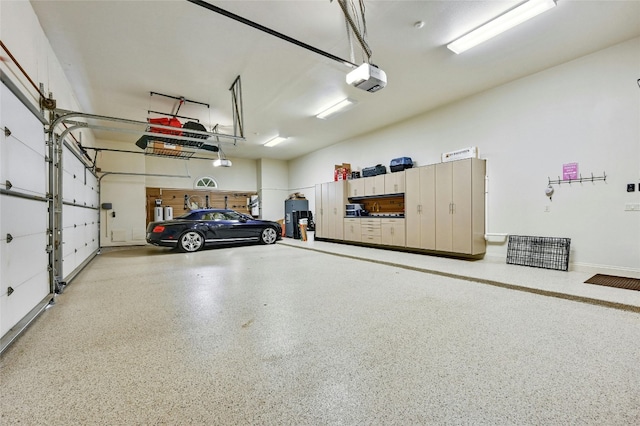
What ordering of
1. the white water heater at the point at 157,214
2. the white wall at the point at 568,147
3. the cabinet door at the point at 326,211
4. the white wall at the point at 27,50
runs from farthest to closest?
1. the white water heater at the point at 157,214
2. the cabinet door at the point at 326,211
3. the white wall at the point at 568,147
4. the white wall at the point at 27,50

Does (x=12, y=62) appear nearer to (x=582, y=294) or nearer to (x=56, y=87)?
(x=56, y=87)

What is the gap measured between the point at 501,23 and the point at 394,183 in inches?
152

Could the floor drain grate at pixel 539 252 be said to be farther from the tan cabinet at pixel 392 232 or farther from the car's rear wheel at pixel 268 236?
the car's rear wheel at pixel 268 236

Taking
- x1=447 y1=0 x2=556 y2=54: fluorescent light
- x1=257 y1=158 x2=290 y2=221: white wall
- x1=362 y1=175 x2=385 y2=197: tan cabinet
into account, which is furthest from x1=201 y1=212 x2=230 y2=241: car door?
x1=447 y1=0 x2=556 y2=54: fluorescent light

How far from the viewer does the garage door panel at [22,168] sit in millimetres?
2004

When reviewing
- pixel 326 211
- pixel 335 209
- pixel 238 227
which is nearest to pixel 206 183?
pixel 238 227

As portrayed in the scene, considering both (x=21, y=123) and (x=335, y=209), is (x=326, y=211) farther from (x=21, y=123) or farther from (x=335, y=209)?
(x=21, y=123)

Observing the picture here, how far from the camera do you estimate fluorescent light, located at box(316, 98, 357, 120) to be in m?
5.72

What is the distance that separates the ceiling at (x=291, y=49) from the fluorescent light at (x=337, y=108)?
7.1 inches

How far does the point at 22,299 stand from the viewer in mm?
2254

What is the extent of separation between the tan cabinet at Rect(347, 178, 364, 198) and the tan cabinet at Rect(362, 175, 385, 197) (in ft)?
0.46

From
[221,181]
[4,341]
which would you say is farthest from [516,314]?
[221,181]

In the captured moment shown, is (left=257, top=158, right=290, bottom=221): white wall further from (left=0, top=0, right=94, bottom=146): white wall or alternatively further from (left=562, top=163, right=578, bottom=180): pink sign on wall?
(left=562, top=163, right=578, bottom=180): pink sign on wall

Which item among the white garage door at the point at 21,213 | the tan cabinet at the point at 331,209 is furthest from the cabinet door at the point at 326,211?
the white garage door at the point at 21,213
